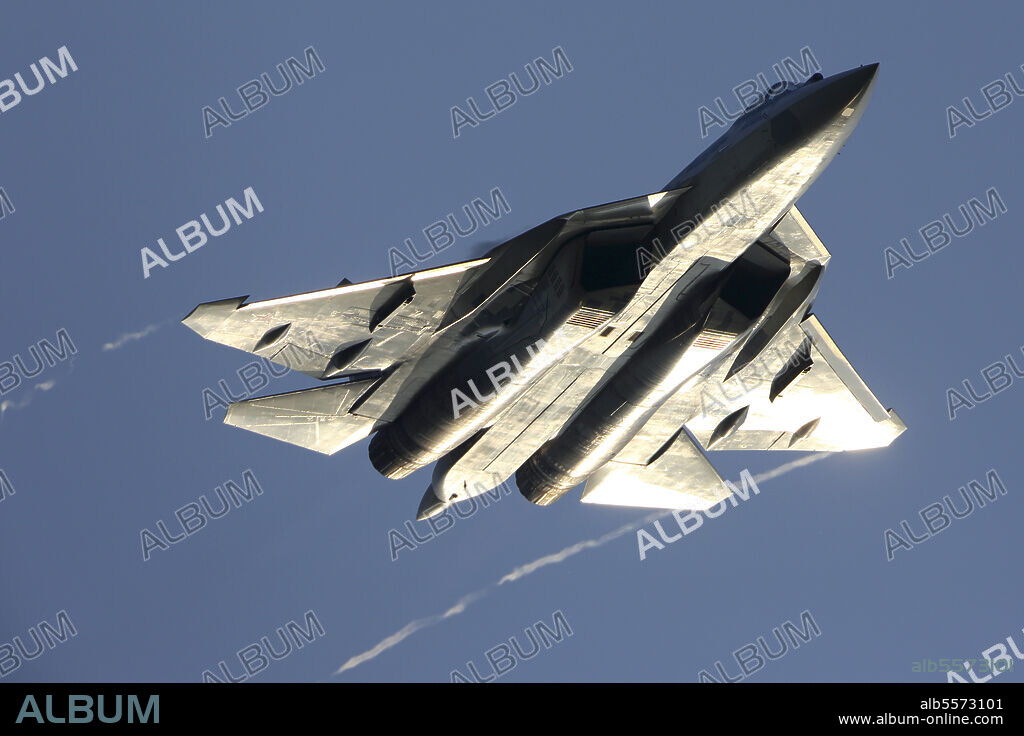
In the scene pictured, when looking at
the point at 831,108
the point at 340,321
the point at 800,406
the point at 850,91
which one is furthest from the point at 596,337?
the point at 800,406

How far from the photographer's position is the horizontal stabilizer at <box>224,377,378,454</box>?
81.2 feet

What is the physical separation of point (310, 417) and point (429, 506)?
12.6 ft

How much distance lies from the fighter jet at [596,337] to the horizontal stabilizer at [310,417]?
0.03 meters

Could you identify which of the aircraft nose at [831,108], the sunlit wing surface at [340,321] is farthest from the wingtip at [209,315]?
the aircraft nose at [831,108]

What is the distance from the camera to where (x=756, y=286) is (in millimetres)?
22891

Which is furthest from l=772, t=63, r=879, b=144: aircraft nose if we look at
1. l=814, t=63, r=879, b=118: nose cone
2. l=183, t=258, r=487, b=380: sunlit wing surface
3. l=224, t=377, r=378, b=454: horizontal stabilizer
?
l=224, t=377, r=378, b=454: horizontal stabilizer

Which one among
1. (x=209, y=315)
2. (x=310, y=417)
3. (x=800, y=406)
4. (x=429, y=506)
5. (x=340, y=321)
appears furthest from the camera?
(x=800, y=406)

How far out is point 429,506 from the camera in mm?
27547

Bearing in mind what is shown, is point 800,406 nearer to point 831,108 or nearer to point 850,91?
point 831,108

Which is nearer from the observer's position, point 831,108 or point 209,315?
point 831,108

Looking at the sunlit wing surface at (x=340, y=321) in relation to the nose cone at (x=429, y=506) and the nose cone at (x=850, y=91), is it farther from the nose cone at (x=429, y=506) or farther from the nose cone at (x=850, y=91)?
the nose cone at (x=850, y=91)

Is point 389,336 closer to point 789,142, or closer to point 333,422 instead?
point 333,422

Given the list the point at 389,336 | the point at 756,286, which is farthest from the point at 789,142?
the point at 389,336

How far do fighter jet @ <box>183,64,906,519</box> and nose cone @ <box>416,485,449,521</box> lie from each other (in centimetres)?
5
